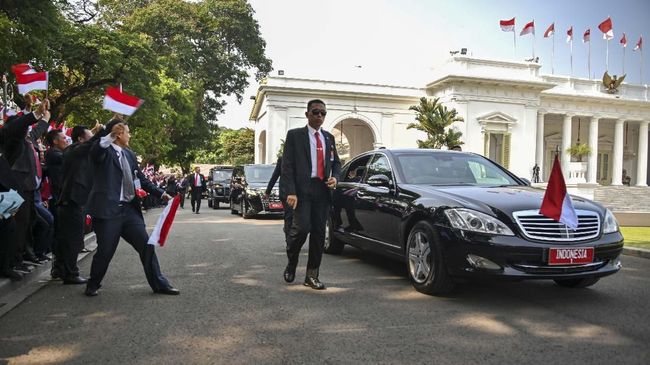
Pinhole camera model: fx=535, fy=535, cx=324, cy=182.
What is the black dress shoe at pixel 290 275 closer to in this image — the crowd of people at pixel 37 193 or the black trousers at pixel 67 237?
the crowd of people at pixel 37 193

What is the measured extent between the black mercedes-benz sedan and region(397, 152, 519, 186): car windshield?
1cm

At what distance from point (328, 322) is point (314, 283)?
1326 millimetres

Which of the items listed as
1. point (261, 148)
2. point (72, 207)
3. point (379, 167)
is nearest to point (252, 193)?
point (379, 167)

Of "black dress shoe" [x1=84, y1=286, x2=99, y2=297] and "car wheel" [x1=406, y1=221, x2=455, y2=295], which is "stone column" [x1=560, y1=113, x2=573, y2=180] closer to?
"car wheel" [x1=406, y1=221, x2=455, y2=295]

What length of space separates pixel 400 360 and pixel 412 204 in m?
2.40

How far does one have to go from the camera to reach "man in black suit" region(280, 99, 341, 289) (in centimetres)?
566

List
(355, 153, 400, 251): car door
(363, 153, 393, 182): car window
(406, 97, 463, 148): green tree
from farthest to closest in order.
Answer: (406, 97, 463, 148): green tree
(363, 153, 393, 182): car window
(355, 153, 400, 251): car door

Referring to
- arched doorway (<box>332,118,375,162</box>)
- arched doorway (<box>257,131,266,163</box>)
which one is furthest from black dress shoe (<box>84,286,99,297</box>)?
arched doorway (<box>257,131,266,163</box>)

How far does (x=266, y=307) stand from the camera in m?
4.94

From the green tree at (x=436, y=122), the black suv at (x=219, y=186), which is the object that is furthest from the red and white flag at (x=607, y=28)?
the black suv at (x=219, y=186)

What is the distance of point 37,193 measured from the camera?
693 cm

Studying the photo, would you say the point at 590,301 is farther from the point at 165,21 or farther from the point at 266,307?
the point at 165,21

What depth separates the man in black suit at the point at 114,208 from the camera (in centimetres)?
535

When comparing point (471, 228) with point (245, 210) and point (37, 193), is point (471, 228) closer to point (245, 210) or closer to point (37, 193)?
point (37, 193)
